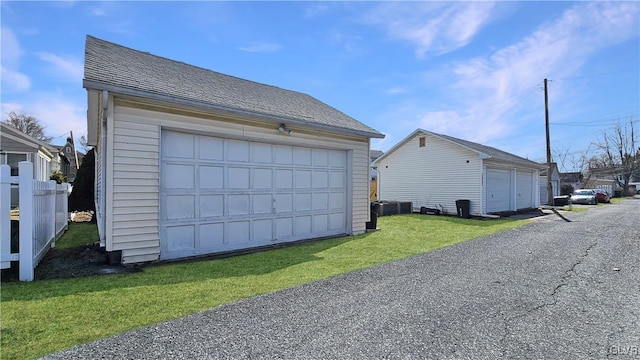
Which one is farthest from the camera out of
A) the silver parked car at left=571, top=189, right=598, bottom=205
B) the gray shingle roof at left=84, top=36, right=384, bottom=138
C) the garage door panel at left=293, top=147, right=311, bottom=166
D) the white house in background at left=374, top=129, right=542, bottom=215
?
the silver parked car at left=571, top=189, right=598, bottom=205

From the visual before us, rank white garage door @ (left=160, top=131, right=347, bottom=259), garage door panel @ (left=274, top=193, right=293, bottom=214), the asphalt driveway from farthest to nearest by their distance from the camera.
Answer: garage door panel @ (left=274, top=193, right=293, bottom=214) → white garage door @ (left=160, top=131, right=347, bottom=259) → the asphalt driveway

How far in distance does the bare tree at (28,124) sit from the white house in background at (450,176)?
136 ft

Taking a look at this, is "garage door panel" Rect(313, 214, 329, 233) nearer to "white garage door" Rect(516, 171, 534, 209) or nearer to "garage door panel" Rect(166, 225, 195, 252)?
"garage door panel" Rect(166, 225, 195, 252)

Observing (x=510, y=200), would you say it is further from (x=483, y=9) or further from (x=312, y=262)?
(x=312, y=262)

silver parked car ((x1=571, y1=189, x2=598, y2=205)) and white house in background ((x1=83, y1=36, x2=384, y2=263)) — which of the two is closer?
white house in background ((x1=83, y1=36, x2=384, y2=263))

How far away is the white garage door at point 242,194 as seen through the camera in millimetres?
6871

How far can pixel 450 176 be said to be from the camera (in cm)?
1803

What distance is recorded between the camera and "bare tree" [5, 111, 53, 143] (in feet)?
129

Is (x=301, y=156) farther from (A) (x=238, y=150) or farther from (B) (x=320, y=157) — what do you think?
(A) (x=238, y=150)

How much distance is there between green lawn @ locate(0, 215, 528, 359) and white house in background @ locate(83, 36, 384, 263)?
78 cm

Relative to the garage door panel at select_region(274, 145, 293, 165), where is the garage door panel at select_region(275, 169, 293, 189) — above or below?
below

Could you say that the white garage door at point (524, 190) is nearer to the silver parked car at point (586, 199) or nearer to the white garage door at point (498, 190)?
the white garage door at point (498, 190)

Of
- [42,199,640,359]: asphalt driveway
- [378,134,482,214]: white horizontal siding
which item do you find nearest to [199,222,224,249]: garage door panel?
[42,199,640,359]: asphalt driveway

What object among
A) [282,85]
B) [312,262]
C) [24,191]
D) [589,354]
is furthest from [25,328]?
[282,85]
